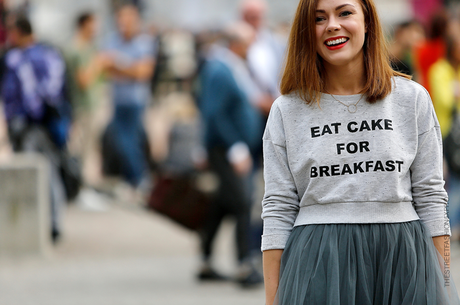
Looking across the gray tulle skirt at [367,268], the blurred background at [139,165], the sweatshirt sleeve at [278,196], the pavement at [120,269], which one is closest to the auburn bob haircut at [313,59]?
the sweatshirt sleeve at [278,196]

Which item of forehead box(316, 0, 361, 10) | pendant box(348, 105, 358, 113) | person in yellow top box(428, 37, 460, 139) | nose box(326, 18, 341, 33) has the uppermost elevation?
→ person in yellow top box(428, 37, 460, 139)

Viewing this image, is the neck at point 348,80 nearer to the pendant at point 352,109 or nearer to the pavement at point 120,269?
the pendant at point 352,109

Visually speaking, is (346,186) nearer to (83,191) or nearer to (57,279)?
(57,279)

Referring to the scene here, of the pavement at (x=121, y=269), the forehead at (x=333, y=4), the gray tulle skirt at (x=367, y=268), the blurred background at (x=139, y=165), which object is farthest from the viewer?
the blurred background at (x=139, y=165)

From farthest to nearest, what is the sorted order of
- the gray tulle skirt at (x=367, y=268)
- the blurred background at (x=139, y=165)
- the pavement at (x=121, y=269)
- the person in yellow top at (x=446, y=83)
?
the person in yellow top at (x=446, y=83) < the blurred background at (x=139, y=165) < the pavement at (x=121, y=269) < the gray tulle skirt at (x=367, y=268)

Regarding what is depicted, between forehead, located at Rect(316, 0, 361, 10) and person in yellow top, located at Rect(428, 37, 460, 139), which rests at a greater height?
A: person in yellow top, located at Rect(428, 37, 460, 139)

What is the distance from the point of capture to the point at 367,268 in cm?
281

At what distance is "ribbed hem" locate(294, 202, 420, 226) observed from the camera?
9.27 ft

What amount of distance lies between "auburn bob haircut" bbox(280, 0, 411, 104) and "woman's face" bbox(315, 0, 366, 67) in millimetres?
29

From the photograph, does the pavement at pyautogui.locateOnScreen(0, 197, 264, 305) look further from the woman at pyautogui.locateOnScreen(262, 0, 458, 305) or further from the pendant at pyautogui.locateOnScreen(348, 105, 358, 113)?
the pendant at pyautogui.locateOnScreen(348, 105, 358, 113)

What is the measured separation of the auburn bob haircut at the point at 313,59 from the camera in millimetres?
2900

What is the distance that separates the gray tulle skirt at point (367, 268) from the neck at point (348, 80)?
0.48 m

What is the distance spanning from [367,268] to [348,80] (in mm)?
660

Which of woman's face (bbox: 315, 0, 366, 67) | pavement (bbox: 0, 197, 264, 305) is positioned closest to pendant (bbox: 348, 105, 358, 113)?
woman's face (bbox: 315, 0, 366, 67)
